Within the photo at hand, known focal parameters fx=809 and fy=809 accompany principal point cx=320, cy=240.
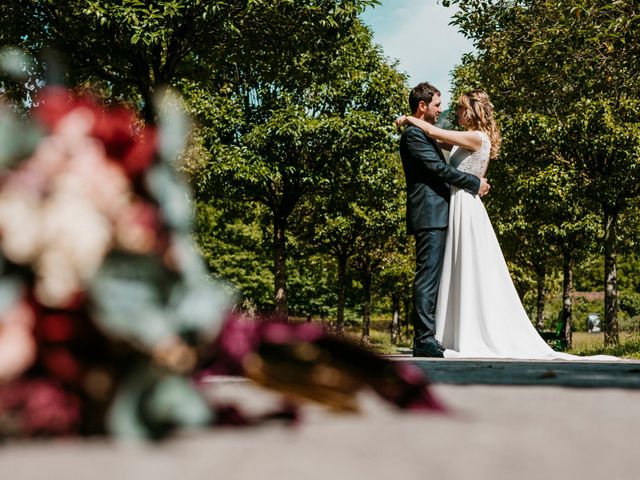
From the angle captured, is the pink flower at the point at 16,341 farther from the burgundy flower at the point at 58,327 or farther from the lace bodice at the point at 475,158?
the lace bodice at the point at 475,158

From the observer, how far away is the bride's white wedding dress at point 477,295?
788 centimetres

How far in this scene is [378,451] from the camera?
2178 millimetres

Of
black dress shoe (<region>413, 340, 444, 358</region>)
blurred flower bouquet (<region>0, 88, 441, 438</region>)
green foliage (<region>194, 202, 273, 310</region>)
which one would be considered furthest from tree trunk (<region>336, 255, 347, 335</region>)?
blurred flower bouquet (<region>0, 88, 441, 438</region>)

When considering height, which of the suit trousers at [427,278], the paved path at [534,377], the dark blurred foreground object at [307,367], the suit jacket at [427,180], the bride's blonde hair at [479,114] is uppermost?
the bride's blonde hair at [479,114]

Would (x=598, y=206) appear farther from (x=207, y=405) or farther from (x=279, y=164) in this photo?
(x=207, y=405)

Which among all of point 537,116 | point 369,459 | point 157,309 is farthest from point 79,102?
point 537,116

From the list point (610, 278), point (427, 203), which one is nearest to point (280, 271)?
point (610, 278)

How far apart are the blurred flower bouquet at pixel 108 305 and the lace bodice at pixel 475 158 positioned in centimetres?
609

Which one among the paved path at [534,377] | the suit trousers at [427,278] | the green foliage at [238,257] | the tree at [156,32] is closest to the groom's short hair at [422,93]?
the suit trousers at [427,278]

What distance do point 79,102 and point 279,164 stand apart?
19188 millimetres

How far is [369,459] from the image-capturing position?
6.84ft

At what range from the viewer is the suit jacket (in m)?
8.20

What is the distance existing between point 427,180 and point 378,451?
632 cm

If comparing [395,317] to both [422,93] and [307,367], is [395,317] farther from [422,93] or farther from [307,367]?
[307,367]
